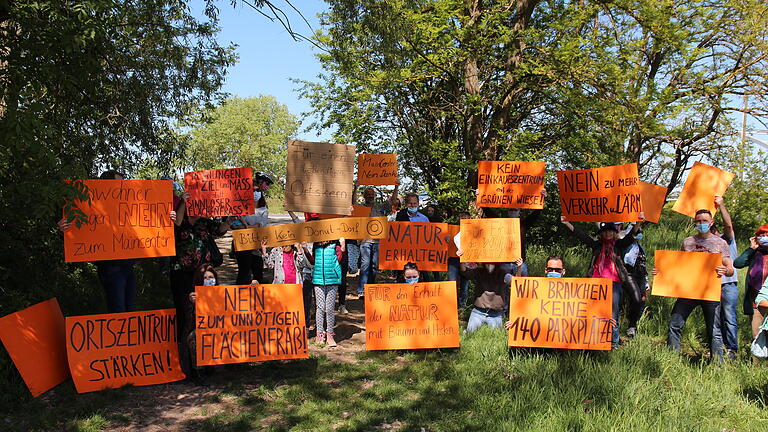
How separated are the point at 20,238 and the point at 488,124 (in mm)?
9265

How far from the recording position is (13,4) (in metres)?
5.41

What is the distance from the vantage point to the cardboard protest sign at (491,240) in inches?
270

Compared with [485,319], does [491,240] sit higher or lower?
higher

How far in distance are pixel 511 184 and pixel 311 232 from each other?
3046mm

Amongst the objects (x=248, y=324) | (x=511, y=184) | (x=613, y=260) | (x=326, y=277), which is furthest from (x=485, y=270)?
(x=248, y=324)

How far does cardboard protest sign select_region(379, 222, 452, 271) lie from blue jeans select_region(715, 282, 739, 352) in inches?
132

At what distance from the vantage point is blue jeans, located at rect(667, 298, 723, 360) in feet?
20.3

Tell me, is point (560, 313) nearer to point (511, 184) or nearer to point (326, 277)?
point (511, 184)

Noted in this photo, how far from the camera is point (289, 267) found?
732cm

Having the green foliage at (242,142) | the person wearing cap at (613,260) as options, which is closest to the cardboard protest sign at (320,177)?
the person wearing cap at (613,260)

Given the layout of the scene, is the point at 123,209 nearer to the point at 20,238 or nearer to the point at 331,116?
the point at 20,238

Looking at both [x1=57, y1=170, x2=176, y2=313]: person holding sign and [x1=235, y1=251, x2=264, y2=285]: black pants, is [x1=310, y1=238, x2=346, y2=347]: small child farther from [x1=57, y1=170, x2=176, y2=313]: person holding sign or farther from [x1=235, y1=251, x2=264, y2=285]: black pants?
[x1=57, y1=170, x2=176, y2=313]: person holding sign

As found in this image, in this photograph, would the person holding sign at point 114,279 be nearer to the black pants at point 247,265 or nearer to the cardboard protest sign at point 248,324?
the cardboard protest sign at point 248,324

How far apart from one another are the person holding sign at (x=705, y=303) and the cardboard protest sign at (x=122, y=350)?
5.53 meters
